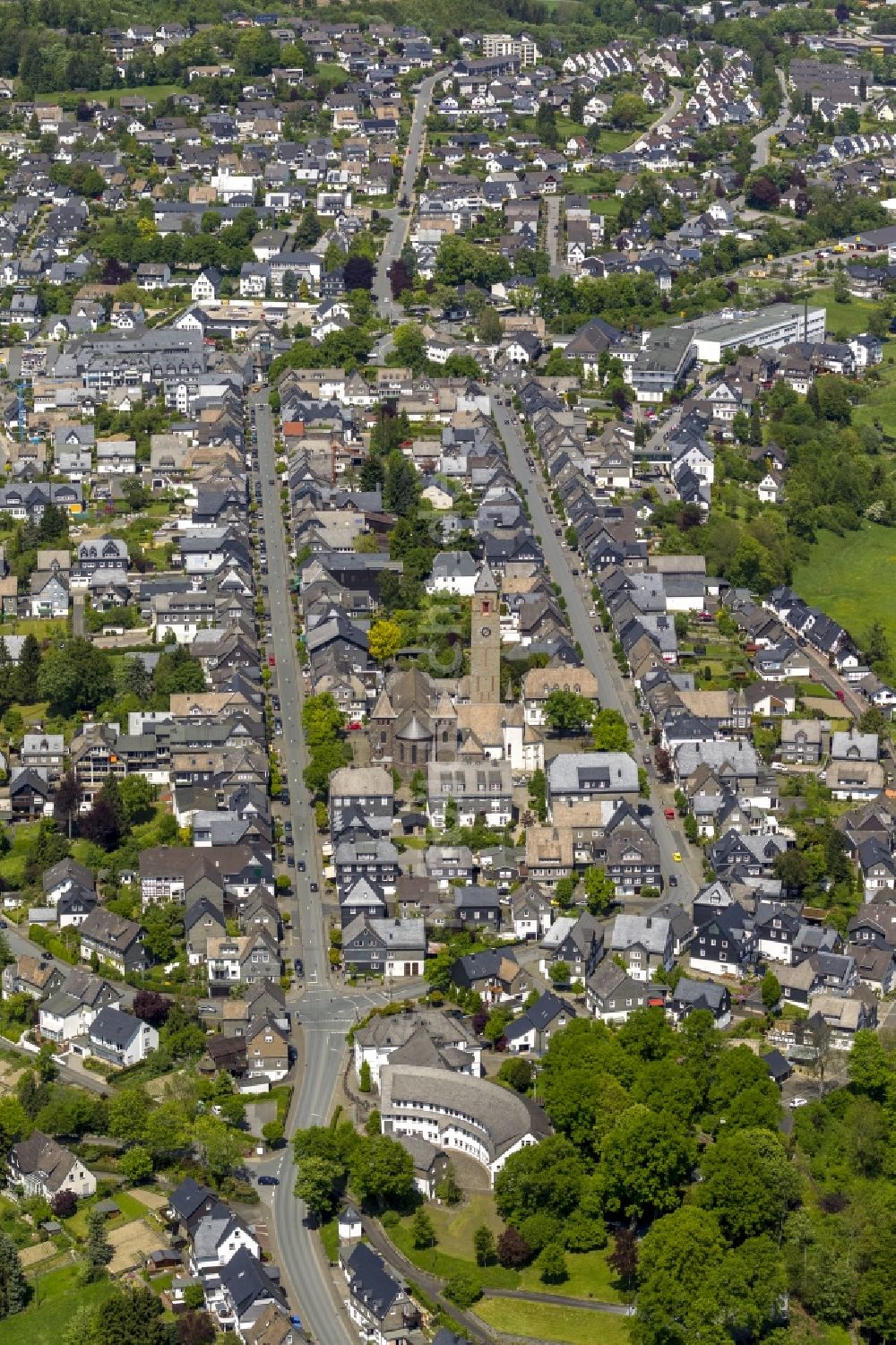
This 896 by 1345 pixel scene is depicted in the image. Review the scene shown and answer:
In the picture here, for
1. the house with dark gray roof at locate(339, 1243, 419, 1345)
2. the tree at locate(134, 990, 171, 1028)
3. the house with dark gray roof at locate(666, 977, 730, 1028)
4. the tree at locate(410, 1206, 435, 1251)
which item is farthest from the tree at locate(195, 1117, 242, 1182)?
the house with dark gray roof at locate(666, 977, 730, 1028)

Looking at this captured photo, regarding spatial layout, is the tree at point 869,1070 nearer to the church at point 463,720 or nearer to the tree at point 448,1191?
the tree at point 448,1191

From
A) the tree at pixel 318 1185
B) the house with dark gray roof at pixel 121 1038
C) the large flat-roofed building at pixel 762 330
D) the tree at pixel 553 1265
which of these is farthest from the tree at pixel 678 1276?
the large flat-roofed building at pixel 762 330

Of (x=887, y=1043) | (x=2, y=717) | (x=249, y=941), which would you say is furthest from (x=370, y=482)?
(x=887, y=1043)

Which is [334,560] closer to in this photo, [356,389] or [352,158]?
[356,389]

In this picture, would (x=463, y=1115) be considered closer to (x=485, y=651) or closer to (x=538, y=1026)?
(x=538, y=1026)

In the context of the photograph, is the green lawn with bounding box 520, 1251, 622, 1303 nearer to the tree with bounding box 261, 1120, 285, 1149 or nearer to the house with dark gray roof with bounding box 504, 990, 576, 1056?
the tree with bounding box 261, 1120, 285, 1149
